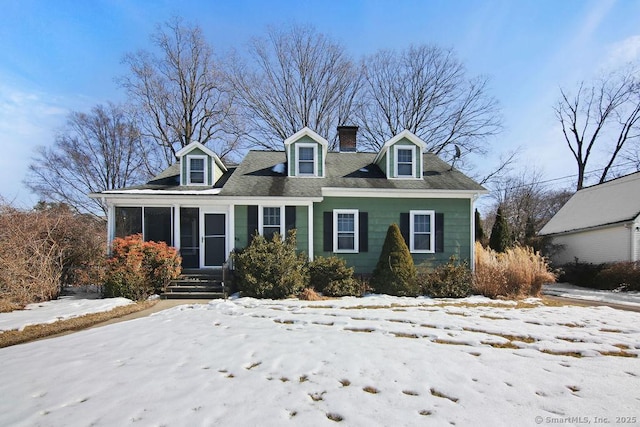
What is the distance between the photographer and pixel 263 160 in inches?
592

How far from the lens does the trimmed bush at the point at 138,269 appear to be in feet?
32.7

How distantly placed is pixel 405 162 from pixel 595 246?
36.6ft

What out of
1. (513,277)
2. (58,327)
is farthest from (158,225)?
(513,277)

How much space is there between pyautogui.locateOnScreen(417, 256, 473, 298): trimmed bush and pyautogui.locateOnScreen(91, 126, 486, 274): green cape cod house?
1573mm

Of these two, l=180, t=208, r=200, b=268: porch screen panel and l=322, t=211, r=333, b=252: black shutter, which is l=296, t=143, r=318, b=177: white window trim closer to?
l=322, t=211, r=333, b=252: black shutter

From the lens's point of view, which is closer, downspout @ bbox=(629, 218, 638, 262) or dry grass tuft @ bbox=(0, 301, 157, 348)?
dry grass tuft @ bbox=(0, 301, 157, 348)

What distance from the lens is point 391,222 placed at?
12.9 meters

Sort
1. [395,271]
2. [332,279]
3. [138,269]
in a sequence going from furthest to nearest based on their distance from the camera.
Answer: [332,279] < [395,271] < [138,269]

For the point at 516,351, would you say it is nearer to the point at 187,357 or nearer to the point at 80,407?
the point at 187,357

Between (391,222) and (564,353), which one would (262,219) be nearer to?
(391,222)

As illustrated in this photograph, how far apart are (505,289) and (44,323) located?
12.1 m

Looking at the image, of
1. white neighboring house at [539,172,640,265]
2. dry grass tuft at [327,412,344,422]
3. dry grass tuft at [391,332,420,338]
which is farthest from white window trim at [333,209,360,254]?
white neighboring house at [539,172,640,265]

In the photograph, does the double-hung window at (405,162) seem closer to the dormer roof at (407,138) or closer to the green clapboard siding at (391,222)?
the dormer roof at (407,138)

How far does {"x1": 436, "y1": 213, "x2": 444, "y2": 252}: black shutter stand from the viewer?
42.7ft
